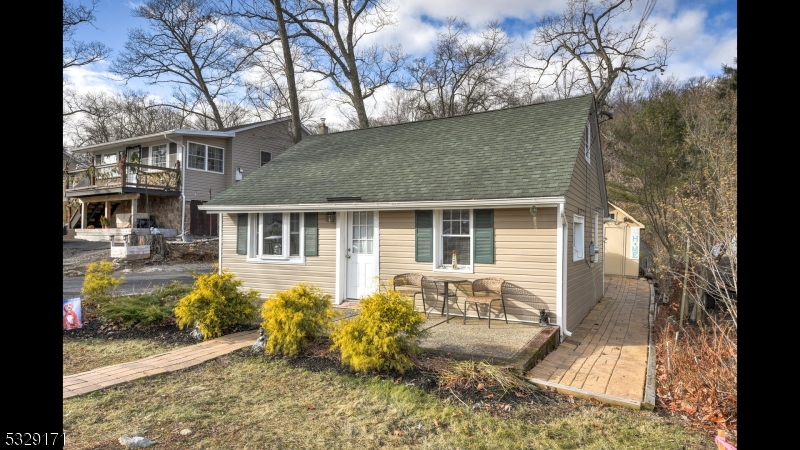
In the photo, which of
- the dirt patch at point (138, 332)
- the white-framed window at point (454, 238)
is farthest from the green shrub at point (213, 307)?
the white-framed window at point (454, 238)

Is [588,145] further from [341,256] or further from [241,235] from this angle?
[241,235]

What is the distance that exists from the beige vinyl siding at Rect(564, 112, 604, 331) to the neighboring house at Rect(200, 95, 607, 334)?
0.04 metres

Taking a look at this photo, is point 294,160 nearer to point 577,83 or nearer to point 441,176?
point 441,176

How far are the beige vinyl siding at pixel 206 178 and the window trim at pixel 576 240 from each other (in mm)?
17726

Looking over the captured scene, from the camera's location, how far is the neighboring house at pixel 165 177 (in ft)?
65.0

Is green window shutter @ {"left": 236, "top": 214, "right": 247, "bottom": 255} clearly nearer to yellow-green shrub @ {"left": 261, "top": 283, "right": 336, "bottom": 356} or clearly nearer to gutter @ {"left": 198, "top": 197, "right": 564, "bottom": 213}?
gutter @ {"left": 198, "top": 197, "right": 564, "bottom": 213}

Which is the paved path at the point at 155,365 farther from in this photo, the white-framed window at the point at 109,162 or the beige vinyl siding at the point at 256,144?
the white-framed window at the point at 109,162

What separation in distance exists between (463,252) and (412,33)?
1780 centimetres

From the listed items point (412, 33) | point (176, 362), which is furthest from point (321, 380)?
point (412, 33)

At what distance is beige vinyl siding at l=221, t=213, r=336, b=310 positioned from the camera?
9.77m

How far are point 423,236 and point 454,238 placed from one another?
2.07ft

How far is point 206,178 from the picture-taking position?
69.2 ft

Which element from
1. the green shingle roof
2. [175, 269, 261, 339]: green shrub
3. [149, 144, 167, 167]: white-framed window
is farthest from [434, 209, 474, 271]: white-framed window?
[149, 144, 167, 167]: white-framed window
